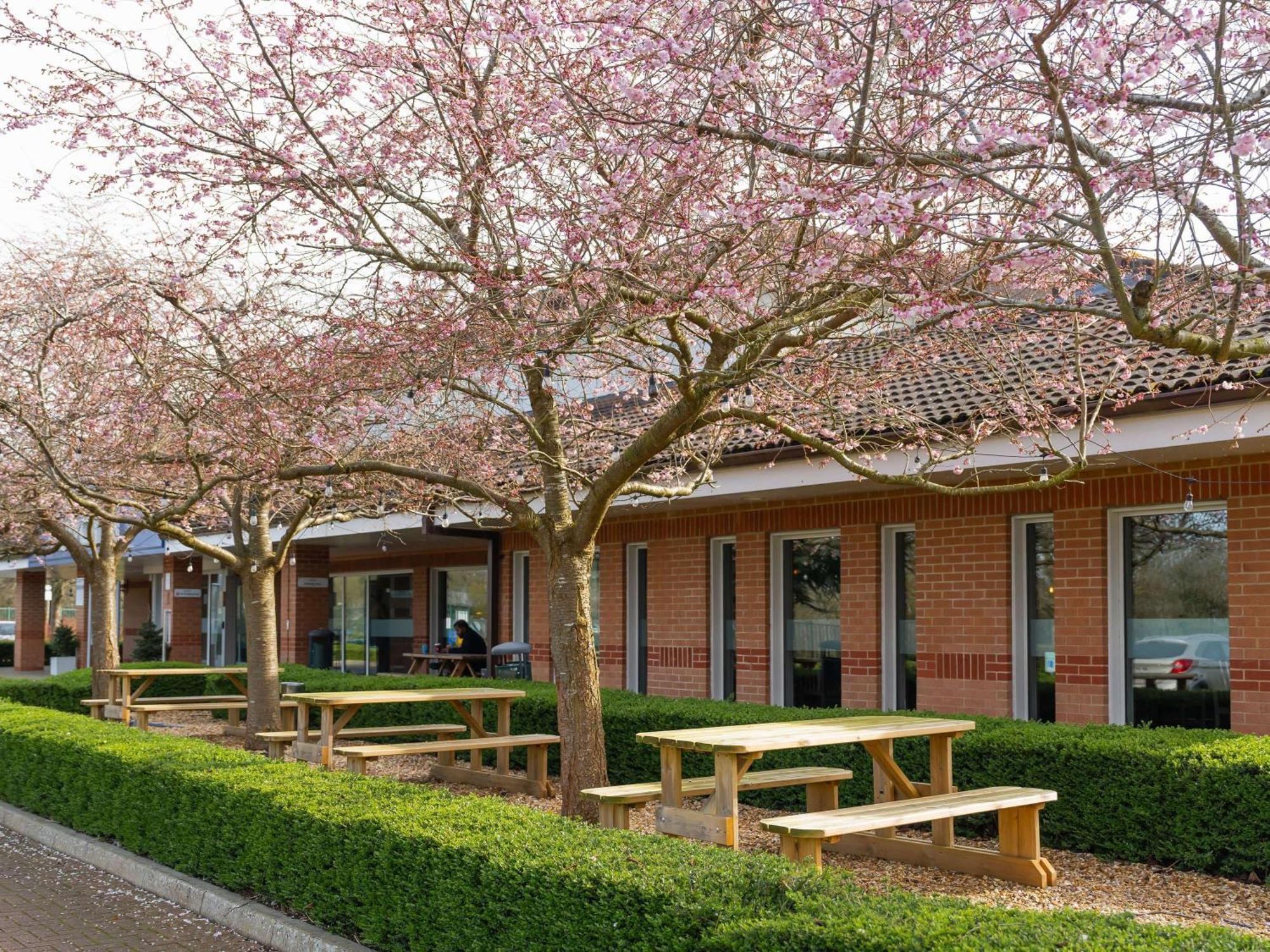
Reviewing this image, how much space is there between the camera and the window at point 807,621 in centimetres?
1507

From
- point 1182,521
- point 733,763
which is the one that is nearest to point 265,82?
point 733,763

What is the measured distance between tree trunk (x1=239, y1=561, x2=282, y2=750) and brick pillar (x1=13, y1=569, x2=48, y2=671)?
100ft

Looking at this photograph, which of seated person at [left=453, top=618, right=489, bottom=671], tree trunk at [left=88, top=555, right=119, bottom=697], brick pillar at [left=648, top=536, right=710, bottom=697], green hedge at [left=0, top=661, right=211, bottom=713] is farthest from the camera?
seated person at [left=453, top=618, right=489, bottom=671]

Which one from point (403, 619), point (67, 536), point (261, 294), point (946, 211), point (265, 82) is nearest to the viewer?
point (946, 211)

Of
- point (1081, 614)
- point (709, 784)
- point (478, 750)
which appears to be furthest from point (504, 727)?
point (1081, 614)

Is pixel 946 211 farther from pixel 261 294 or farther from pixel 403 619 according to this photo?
pixel 403 619

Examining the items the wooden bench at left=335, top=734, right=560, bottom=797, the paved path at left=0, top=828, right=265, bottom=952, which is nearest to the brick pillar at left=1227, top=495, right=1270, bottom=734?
the wooden bench at left=335, top=734, right=560, bottom=797

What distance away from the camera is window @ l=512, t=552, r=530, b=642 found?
65.7 ft

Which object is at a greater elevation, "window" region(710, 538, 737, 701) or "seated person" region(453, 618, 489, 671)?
"window" region(710, 538, 737, 701)

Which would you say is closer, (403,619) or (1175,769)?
(1175,769)

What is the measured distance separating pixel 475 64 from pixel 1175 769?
602 cm

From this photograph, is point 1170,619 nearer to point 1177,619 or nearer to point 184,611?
point 1177,619

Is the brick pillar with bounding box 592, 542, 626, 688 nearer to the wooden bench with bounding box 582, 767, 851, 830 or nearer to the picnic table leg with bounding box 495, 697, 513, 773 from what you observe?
the picnic table leg with bounding box 495, 697, 513, 773

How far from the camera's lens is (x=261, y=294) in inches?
408
